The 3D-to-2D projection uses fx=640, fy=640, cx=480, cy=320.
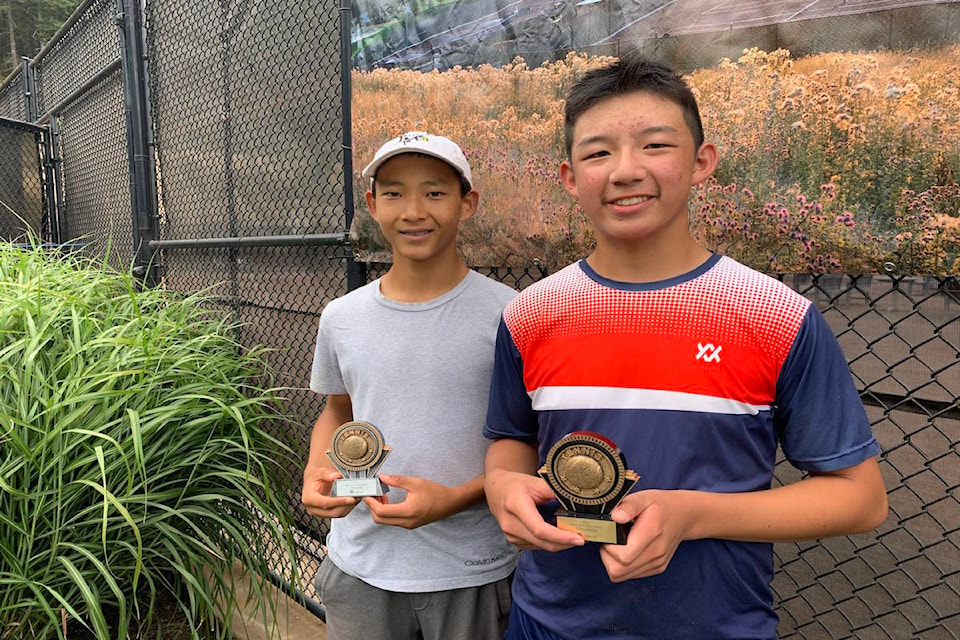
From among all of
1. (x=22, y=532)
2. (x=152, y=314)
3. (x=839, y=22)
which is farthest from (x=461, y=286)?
(x=152, y=314)

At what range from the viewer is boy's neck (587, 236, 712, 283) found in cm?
112

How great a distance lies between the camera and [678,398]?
1.05 m

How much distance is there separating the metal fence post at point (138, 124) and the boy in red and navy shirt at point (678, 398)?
3712 millimetres

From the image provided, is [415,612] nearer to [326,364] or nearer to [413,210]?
[326,364]

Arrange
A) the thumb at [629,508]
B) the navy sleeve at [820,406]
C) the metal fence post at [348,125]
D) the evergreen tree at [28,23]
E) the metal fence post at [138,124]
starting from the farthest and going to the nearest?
the evergreen tree at [28,23], the metal fence post at [138,124], the metal fence post at [348,125], the navy sleeve at [820,406], the thumb at [629,508]

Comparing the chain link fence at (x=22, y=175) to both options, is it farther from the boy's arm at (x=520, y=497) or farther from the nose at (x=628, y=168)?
the nose at (x=628, y=168)

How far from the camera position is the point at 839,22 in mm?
1306

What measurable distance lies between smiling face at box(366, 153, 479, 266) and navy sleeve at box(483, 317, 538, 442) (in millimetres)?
310

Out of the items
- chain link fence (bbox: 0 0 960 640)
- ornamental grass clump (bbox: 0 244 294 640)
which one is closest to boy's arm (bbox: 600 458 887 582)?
chain link fence (bbox: 0 0 960 640)

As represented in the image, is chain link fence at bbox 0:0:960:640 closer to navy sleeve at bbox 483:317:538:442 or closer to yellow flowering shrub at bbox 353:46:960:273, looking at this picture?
yellow flowering shrub at bbox 353:46:960:273

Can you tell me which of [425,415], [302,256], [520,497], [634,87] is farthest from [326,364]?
[302,256]

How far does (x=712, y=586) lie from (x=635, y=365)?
15.0 inches

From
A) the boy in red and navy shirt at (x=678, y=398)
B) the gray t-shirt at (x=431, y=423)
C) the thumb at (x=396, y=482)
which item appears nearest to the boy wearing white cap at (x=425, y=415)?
the gray t-shirt at (x=431, y=423)

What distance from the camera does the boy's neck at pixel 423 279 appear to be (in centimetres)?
154
